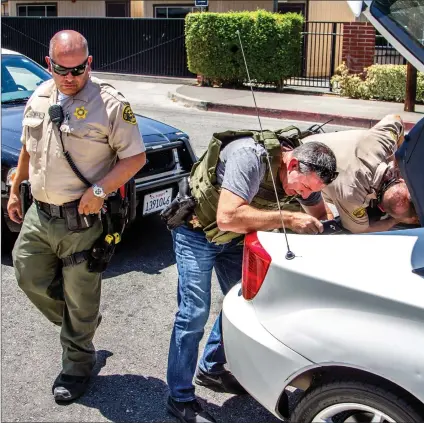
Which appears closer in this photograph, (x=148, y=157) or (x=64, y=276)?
(x=64, y=276)

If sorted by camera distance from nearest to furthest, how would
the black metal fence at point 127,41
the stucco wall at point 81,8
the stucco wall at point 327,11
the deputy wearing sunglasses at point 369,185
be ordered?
the deputy wearing sunglasses at point 369,185, the stucco wall at point 327,11, the black metal fence at point 127,41, the stucco wall at point 81,8

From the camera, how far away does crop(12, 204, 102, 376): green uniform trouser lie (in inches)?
133

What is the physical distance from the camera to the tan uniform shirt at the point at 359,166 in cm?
394

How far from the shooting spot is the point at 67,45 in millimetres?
3146

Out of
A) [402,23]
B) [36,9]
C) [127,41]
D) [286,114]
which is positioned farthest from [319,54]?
[402,23]

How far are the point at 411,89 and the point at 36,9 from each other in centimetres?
1597

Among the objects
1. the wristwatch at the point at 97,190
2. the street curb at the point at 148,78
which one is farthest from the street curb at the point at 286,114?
the wristwatch at the point at 97,190

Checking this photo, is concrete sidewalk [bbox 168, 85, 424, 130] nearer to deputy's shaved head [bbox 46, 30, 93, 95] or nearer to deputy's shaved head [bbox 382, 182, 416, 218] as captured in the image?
deputy's shaved head [bbox 382, 182, 416, 218]

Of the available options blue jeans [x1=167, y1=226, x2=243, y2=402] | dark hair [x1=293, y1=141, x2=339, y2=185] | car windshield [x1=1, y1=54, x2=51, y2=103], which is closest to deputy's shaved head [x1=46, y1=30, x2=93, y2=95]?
blue jeans [x1=167, y1=226, x2=243, y2=402]

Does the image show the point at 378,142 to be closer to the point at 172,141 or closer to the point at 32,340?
the point at 172,141

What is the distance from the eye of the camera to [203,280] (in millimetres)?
3221

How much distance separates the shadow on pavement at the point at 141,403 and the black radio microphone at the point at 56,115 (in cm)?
143

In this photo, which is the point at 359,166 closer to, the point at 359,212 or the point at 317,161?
the point at 359,212

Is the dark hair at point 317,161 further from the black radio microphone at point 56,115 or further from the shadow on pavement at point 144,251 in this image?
the shadow on pavement at point 144,251
